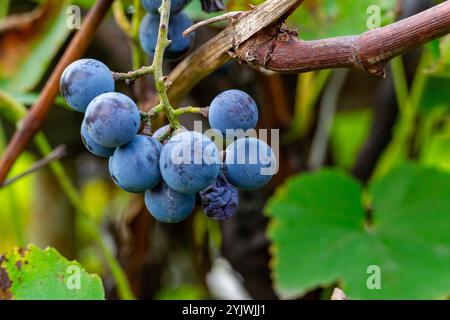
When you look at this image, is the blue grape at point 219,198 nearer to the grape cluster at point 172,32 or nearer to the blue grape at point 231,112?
the blue grape at point 231,112

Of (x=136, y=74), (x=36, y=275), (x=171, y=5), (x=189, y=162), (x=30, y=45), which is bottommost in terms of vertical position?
(x=36, y=275)

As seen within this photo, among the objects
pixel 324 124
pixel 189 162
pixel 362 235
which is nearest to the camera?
pixel 189 162

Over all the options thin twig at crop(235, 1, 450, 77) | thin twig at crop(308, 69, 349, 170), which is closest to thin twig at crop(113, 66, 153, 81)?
thin twig at crop(235, 1, 450, 77)

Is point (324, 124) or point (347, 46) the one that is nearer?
point (347, 46)

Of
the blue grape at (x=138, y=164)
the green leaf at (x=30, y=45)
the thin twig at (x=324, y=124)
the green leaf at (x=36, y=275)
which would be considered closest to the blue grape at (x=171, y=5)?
the blue grape at (x=138, y=164)

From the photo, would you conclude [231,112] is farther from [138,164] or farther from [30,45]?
[30,45]

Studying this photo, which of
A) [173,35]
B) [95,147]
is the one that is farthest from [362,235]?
[95,147]
